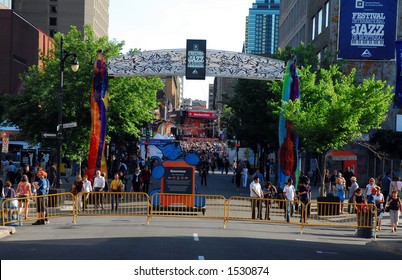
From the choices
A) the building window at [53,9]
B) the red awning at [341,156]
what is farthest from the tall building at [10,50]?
the building window at [53,9]

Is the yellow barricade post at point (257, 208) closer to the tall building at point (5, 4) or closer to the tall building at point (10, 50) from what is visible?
the tall building at point (10, 50)

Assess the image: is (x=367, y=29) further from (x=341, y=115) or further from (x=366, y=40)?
(x=341, y=115)

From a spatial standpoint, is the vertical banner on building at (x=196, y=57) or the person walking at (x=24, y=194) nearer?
the person walking at (x=24, y=194)

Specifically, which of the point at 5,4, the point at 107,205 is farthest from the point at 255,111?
the point at 5,4

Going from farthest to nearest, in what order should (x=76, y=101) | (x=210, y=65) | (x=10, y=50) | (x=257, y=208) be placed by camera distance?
(x=10, y=50), (x=76, y=101), (x=210, y=65), (x=257, y=208)

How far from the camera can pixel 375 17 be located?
5144cm

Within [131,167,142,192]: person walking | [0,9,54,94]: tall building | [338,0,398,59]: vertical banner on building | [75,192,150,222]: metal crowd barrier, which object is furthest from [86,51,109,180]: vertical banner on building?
[0,9,54,94]: tall building

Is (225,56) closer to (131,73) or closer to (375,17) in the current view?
(131,73)

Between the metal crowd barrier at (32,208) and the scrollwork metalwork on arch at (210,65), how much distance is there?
38.1ft

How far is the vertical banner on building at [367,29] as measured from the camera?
5122 centimetres

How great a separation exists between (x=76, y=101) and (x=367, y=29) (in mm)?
21238

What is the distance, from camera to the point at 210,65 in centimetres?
3641
